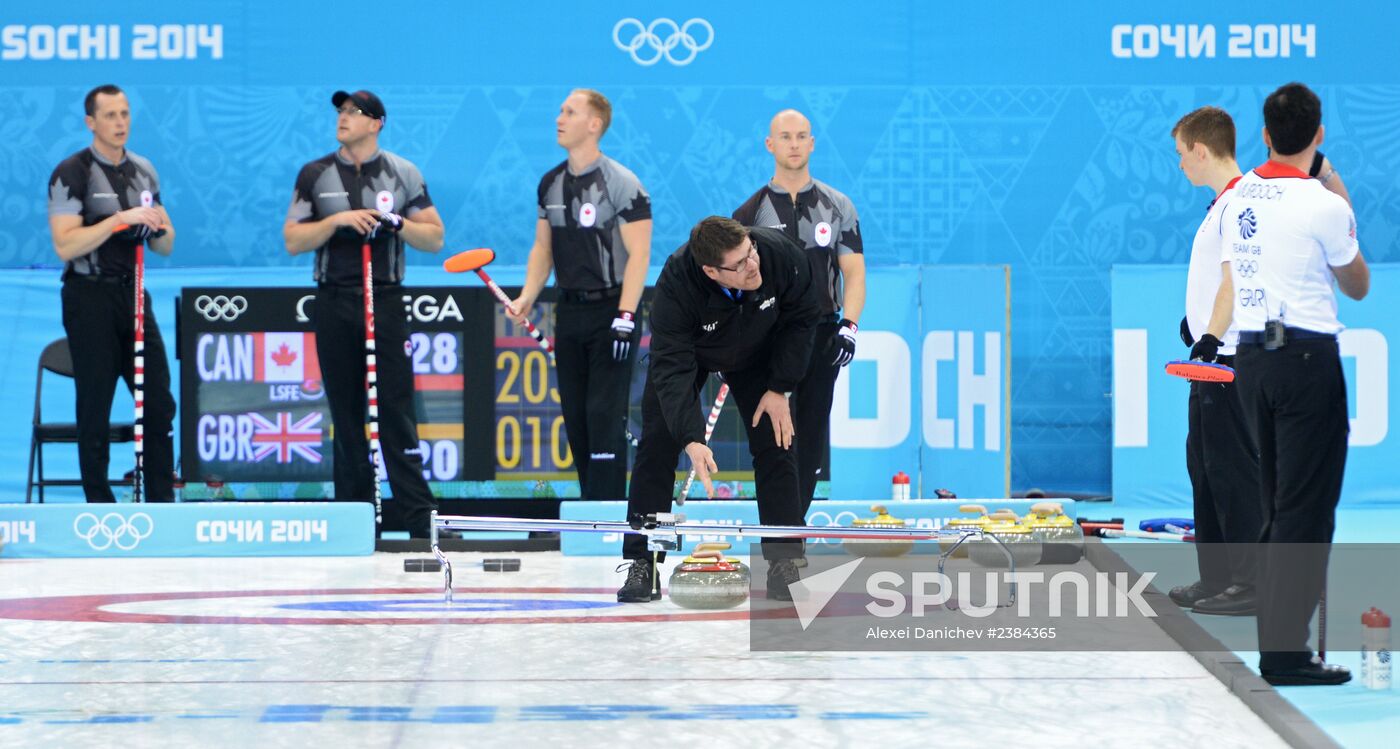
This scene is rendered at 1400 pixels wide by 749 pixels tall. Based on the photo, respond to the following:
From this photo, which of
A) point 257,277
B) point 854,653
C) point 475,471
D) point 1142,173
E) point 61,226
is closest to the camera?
point 854,653

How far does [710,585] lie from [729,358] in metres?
0.69

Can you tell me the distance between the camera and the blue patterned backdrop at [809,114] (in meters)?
9.98

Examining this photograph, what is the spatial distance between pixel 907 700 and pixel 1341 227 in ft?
4.97

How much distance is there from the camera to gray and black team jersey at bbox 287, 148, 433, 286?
7.20 meters

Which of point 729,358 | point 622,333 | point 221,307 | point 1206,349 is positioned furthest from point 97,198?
point 1206,349

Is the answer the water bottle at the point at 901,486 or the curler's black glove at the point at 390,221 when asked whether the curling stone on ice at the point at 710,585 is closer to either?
the curler's black glove at the point at 390,221

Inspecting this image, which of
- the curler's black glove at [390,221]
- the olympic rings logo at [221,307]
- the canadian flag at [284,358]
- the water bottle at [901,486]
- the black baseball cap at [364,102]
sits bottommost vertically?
the water bottle at [901,486]

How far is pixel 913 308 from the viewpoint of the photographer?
28.6 ft

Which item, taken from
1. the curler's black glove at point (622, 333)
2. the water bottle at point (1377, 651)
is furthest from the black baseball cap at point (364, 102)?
the water bottle at point (1377, 651)

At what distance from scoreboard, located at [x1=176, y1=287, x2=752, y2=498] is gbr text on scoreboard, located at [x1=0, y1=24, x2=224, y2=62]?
8.15ft

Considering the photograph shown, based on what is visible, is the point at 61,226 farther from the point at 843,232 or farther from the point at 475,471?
the point at 843,232

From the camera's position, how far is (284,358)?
8078 millimetres

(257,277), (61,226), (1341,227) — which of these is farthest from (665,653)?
(257,277)

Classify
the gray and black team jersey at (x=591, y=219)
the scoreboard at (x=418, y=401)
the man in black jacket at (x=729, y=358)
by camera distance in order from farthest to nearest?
the scoreboard at (x=418, y=401) < the gray and black team jersey at (x=591, y=219) < the man in black jacket at (x=729, y=358)
